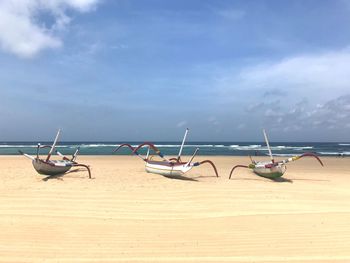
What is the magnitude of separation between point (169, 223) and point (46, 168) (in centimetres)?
882

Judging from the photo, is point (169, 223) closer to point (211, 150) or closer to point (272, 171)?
point (272, 171)

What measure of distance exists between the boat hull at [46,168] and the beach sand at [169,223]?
1.51 m

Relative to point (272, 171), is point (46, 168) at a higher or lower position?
lower

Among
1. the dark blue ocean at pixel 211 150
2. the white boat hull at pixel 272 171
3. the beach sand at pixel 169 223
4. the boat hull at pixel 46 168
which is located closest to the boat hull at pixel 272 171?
the white boat hull at pixel 272 171

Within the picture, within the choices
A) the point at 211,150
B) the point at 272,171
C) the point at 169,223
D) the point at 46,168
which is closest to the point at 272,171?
the point at 272,171

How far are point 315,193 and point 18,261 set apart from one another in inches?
414

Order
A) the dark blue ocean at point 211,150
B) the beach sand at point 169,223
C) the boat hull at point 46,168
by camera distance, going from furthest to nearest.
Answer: the dark blue ocean at point 211,150
the boat hull at point 46,168
the beach sand at point 169,223

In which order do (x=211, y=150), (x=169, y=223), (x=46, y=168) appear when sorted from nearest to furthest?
(x=169, y=223)
(x=46, y=168)
(x=211, y=150)

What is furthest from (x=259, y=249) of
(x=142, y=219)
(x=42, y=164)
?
(x=42, y=164)

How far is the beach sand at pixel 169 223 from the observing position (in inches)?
261

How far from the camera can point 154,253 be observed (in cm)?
664

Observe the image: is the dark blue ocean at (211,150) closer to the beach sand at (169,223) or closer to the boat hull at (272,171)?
the boat hull at (272,171)

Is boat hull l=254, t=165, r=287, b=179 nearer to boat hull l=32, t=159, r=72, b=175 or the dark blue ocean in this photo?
boat hull l=32, t=159, r=72, b=175

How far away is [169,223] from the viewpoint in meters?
8.70
